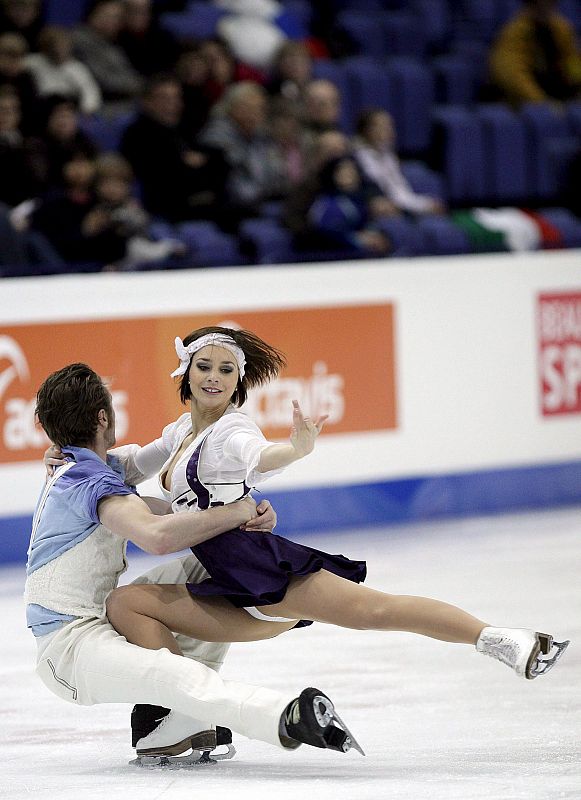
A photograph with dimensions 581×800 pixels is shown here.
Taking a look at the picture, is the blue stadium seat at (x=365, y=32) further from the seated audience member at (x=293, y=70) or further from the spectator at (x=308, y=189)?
the spectator at (x=308, y=189)

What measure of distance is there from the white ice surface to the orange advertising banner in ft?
3.08

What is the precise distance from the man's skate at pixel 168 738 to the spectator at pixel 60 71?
5152 millimetres

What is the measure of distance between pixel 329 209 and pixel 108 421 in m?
5.03

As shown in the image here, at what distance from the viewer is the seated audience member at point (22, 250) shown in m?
6.72

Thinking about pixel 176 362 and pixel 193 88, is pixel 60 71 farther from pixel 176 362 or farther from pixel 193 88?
pixel 176 362

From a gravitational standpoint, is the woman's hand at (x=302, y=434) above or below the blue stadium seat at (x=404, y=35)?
below

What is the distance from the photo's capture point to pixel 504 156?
10109mm

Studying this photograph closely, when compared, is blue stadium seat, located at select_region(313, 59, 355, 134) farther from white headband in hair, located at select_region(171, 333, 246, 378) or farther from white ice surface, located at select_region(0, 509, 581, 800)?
white headband in hair, located at select_region(171, 333, 246, 378)

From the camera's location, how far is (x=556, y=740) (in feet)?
12.1

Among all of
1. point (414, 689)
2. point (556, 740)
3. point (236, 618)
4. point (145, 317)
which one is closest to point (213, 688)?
point (236, 618)

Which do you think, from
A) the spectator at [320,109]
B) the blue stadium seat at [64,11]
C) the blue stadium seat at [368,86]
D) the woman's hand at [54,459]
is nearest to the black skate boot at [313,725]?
the woman's hand at [54,459]

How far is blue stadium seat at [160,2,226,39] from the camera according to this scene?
9.55m

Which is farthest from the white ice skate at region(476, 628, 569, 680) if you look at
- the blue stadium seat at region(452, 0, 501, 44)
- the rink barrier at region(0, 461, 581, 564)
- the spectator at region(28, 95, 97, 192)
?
the blue stadium seat at region(452, 0, 501, 44)

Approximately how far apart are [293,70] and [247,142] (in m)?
0.76
